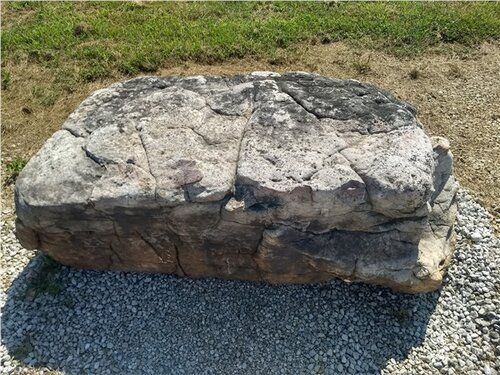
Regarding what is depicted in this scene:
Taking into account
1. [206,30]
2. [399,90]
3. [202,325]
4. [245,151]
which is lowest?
[202,325]

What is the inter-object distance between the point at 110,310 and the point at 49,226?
5.01ft

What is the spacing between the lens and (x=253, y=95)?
7.50 metres

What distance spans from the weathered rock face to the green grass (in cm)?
470

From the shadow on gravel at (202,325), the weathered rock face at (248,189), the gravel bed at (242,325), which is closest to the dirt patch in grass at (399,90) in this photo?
the gravel bed at (242,325)

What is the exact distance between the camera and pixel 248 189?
6.39 meters

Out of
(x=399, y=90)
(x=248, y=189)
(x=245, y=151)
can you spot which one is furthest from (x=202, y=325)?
(x=399, y=90)

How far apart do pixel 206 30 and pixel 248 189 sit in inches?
292

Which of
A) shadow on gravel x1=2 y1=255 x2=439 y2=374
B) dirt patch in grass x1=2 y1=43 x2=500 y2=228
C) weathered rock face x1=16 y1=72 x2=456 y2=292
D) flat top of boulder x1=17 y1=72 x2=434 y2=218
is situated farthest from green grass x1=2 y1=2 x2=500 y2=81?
shadow on gravel x1=2 y1=255 x2=439 y2=374

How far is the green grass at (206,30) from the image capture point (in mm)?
11953

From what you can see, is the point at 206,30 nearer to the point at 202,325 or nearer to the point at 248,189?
the point at 248,189

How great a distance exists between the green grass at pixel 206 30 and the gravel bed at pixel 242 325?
5.99 m

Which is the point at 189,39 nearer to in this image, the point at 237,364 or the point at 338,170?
the point at 338,170

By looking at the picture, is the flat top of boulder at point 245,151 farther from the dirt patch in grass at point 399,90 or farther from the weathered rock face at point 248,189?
the dirt patch in grass at point 399,90

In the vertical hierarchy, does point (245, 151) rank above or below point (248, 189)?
above
